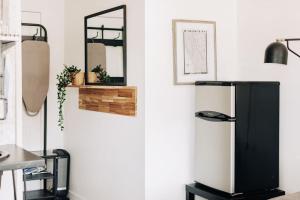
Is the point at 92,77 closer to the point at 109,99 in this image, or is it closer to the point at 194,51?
the point at 109,99

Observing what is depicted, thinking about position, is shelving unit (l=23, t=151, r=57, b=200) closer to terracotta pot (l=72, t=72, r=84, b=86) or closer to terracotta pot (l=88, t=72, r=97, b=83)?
terracotta pot (l=72, t=72, r=84, b=86)

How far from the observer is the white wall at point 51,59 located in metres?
4.84

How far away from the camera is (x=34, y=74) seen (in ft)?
15.5

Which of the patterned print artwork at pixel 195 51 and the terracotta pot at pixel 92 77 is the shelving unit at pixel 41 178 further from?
the patterned print artwork at pixel 195 51

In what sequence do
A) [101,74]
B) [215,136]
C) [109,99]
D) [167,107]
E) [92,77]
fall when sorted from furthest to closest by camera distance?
[92,77]
[101,74]
[109,99]
[167,107]
[215,136]

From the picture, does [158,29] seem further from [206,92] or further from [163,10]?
[206,92]

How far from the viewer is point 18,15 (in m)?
2.69

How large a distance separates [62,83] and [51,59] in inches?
16.9

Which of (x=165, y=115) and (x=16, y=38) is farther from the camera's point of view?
(x=165, y=115)

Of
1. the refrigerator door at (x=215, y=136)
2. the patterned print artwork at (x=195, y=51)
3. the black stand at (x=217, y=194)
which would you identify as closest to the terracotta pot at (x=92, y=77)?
the patterned print artwork at (x=195, y=51)

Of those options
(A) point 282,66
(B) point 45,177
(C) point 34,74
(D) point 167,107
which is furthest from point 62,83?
(A) point 282,66

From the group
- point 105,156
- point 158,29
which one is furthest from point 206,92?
point 105,156

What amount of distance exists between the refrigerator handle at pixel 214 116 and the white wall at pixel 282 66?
0.52 metres

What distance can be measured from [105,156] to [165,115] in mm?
867
